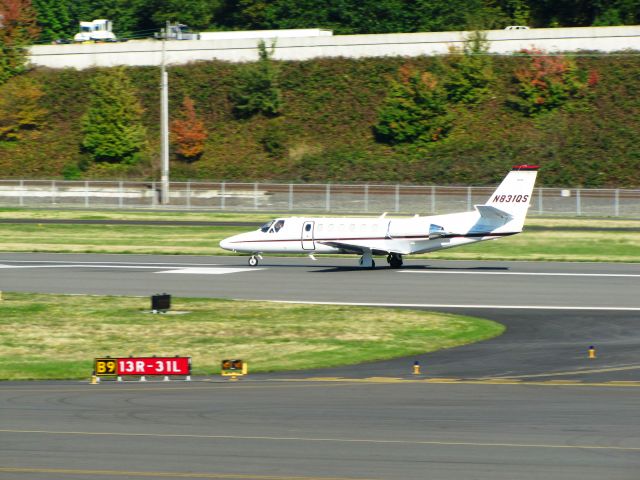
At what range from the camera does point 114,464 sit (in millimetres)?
14961

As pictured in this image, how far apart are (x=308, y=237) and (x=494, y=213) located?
8439 mm

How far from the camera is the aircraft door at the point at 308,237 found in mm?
46219

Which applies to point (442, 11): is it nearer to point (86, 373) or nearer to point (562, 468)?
point (86, 373)

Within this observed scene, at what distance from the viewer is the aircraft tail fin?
43312 millimetres

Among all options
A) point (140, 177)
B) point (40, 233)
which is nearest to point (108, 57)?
point (140, 177)

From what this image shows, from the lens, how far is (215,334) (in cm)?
2898

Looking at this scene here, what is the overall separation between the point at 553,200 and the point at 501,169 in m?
8.44

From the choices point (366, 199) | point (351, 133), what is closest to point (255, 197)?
point (366, 199)

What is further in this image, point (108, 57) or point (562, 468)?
point (108, 57)

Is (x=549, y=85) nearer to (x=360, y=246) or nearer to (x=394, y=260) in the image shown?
(x=394, y=260)

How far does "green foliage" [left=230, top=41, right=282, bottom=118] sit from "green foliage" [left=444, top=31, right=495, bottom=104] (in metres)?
16.1

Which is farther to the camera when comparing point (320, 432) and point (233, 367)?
point (233, 367)

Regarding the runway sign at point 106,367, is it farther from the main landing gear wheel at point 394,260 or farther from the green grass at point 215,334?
the main landing gear wheel at point 394,260

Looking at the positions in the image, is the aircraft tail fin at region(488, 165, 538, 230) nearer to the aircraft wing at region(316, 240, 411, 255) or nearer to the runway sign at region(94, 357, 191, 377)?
the aircraft wing at region(316, 240, 411, 255)
